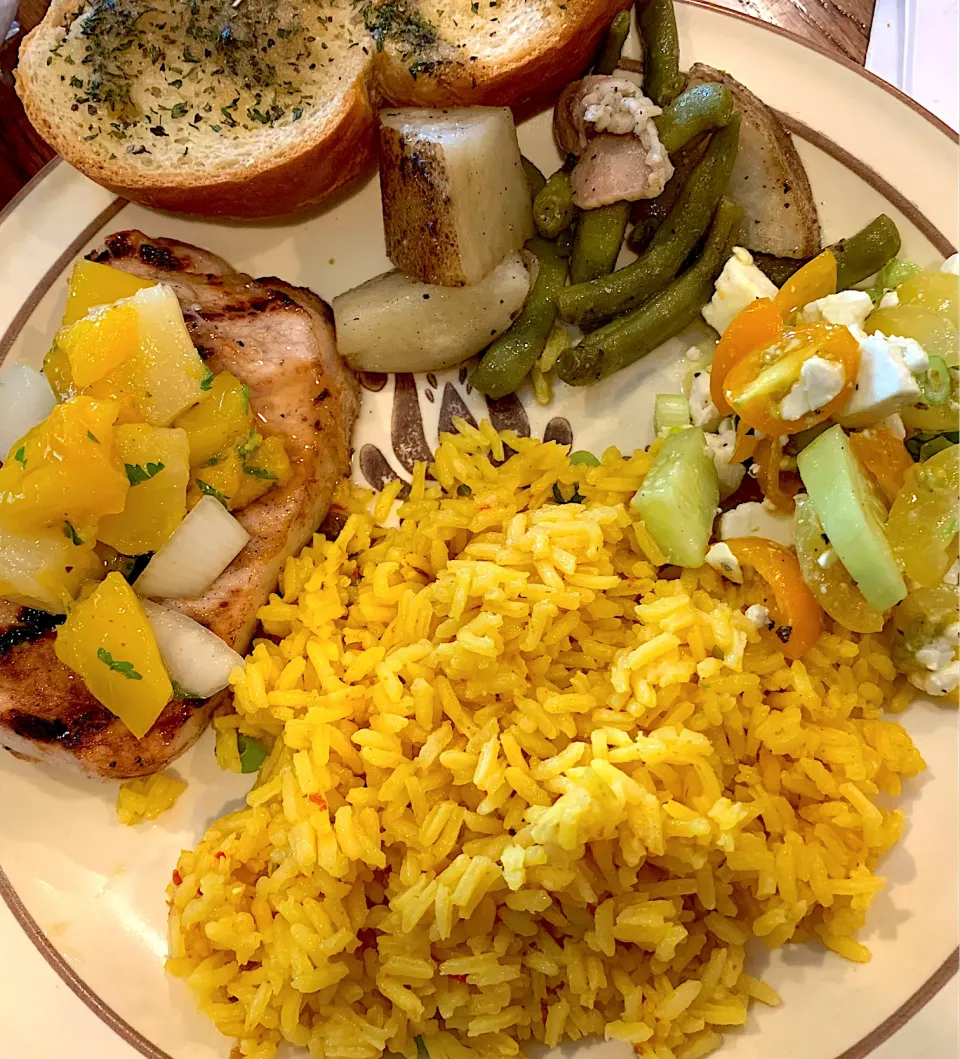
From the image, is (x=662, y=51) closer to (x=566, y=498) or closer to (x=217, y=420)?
(x=566, y=498)

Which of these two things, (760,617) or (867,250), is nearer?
(760,617)

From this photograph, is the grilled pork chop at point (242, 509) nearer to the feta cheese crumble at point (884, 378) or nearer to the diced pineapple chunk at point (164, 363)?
the diced pineapple chunk at point (164, 363)

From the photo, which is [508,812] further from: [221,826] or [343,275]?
[343,275]

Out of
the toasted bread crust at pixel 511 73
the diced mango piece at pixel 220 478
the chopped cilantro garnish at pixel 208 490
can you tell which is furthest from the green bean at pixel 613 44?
the chopped cilantro garnish at pixel 208 490

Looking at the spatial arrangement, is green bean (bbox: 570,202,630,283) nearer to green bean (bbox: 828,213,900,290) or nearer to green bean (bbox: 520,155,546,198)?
green bean (bbox: 520,155,546,198)

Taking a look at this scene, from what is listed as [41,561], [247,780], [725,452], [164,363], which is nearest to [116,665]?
[41,561]

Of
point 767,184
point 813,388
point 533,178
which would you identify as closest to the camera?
point 813,388
